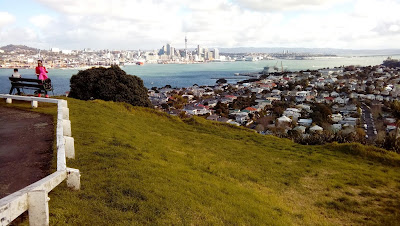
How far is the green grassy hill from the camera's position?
171 inches

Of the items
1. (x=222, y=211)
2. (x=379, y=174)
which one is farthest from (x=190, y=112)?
(x=222, y=211)

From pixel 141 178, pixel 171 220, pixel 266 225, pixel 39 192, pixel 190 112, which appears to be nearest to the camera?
pixel 39 192

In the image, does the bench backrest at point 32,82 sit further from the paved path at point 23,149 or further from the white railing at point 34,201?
the white railing at point 34,201

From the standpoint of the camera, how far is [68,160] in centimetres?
556

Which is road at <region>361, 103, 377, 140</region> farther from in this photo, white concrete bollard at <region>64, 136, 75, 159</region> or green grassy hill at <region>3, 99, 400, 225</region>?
white concrete bollard at <region>64, 136, 75, 159</region>

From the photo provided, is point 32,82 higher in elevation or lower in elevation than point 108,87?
higher

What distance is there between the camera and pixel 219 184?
20.9ft

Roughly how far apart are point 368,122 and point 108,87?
121ft

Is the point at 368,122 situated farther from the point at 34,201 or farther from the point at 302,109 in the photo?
the point at 34,201

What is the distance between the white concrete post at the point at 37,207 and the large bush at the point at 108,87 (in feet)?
65.9

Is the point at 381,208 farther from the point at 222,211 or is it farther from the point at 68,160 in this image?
the point at 68,160

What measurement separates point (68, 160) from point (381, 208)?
6.87 m

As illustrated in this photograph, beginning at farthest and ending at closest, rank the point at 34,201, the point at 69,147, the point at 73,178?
the point at 69,147 → the point at 73,178 → the point at 34,201

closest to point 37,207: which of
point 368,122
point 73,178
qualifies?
point 73,178
